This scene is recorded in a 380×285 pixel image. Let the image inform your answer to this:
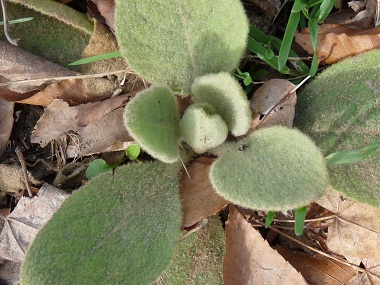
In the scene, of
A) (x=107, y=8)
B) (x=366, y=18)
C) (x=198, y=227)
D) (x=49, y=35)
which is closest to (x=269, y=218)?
(x=198, y=227)

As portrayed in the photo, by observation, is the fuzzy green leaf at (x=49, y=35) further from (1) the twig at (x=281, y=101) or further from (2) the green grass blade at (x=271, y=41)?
(1) the twig at (x=281, y=101)

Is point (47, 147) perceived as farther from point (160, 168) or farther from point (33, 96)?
point (160, 168)

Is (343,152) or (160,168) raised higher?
(343,152)

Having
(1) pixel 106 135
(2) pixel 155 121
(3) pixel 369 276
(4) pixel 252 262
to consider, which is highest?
(2) pixel 155 121

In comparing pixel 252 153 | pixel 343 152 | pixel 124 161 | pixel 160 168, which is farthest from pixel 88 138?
pixel 343 152

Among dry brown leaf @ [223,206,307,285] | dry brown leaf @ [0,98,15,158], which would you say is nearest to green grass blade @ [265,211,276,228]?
dry brown leaf @ [223,206,307,285]

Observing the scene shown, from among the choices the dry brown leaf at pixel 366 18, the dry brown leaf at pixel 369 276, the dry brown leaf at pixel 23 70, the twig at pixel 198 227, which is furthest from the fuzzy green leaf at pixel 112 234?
the dry brown leaf at pixel 366 18

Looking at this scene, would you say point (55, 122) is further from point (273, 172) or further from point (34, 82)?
point (273, 172)
